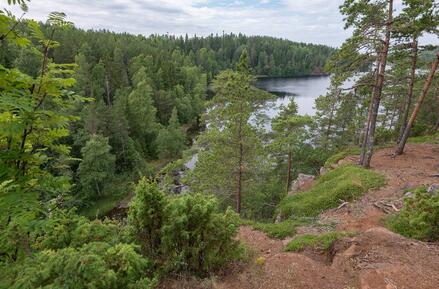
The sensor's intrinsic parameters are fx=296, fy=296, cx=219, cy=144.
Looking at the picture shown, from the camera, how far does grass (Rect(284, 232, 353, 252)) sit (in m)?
7.61

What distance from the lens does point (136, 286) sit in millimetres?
3422

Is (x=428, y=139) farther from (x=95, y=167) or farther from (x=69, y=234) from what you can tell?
(x=95, y=167)

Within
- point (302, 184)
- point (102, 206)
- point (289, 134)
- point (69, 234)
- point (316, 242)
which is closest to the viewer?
point (69, 234)

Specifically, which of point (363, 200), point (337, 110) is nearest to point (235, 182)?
point (363, 200)

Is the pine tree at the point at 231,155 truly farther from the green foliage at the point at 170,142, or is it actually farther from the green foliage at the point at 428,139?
the green foliage at the point at 170,142

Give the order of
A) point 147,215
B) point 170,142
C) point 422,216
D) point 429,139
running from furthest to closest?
1. point 170,142
2. point 429,139
3. point 422,216
4. point 147,215

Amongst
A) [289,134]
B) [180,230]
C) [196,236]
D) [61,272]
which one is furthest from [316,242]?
[289,134]

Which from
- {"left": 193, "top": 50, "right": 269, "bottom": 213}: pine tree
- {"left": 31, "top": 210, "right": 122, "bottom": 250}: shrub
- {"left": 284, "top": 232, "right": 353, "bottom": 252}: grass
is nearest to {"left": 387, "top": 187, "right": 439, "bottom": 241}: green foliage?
{"left": 284, "top": 232, "right": 353, "bottom": 252}: grass

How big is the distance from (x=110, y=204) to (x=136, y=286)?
81.6 ft

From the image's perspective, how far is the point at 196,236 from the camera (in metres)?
5.84

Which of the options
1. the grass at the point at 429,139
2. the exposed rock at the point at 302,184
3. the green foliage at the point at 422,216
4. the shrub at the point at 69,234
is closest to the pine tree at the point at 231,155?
the exposed rock at the point at 302,184

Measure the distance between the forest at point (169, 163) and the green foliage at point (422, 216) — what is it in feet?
0.24

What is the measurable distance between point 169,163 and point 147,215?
23.8 ft

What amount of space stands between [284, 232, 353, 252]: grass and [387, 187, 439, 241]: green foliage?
1476 mm
